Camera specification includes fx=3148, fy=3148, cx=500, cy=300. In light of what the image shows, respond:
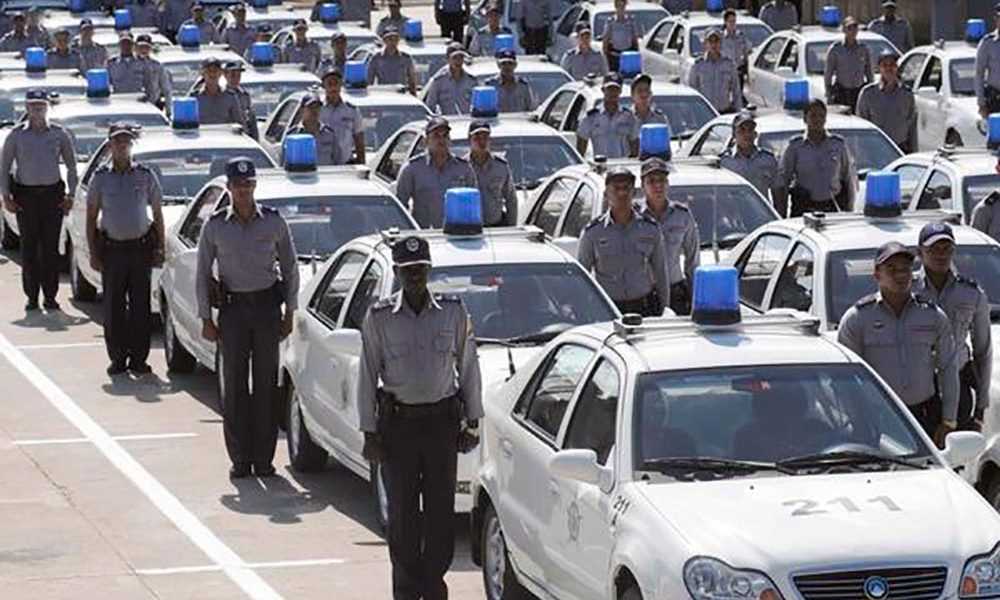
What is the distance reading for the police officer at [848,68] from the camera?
3086cm

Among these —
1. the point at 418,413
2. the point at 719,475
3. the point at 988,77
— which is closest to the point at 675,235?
the point at 418,413

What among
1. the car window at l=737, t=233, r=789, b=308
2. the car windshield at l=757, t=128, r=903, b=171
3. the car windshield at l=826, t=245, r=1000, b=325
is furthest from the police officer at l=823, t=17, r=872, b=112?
the car windshield at l=826, t=245, r=1000, b=325

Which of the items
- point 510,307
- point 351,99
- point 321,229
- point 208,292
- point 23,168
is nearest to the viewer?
point 510,307

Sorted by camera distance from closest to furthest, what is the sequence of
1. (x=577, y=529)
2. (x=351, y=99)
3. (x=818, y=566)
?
(x=818, y=566) → (x=577, y=529) → (x=351, y=99)

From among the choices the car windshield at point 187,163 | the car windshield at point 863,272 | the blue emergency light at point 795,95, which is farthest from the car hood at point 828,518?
the blue emergency light at point 795,95

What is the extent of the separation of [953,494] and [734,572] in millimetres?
1100

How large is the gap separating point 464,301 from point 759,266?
214cm

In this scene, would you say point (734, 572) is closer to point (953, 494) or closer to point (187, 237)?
point (953, 494)

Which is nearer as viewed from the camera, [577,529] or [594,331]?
[577,529]

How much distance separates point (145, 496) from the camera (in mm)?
16469

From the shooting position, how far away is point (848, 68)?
30.9 meters

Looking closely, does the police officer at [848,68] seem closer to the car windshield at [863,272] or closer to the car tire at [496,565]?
the car windshield at [863,272]

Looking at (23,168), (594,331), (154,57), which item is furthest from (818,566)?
(154,57)

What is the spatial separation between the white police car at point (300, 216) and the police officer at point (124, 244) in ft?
0.76
